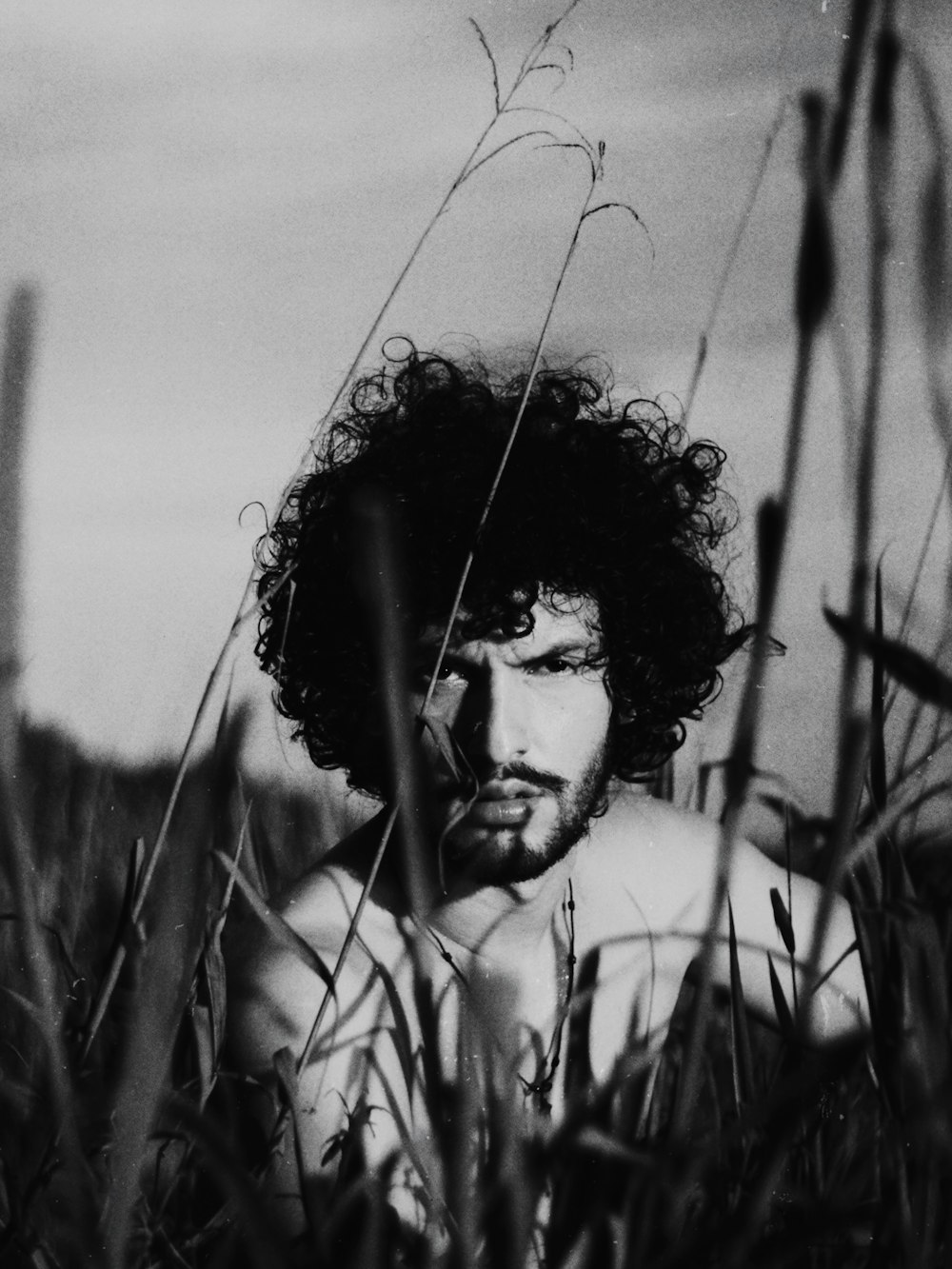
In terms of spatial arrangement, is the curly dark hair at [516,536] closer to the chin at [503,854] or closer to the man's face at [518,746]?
the man's face at [518,746]

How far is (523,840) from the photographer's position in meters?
1.36

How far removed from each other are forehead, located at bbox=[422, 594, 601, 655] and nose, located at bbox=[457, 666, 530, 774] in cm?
4

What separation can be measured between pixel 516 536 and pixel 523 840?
1.19 ft

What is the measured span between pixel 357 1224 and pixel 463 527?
928mm

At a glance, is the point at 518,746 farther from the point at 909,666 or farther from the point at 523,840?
the point at 909,666

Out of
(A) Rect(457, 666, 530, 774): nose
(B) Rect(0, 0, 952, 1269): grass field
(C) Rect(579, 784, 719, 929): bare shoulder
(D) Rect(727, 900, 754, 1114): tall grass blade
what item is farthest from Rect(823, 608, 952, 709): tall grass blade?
(C) Rect(579, 784, 719, 929): bare shoulder

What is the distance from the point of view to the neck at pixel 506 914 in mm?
1500

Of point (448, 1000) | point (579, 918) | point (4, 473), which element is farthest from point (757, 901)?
point (4, 473)

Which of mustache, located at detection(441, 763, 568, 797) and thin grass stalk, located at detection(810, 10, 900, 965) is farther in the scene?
mustache, located at detection(441, 763, 568, 797)

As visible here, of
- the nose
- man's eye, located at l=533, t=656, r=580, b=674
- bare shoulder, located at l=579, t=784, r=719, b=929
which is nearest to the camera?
the nose

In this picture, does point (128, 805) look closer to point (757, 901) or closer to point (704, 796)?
point (704, 796)

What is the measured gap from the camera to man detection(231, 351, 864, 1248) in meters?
1.29

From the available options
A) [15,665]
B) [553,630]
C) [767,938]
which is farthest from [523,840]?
[15,665]

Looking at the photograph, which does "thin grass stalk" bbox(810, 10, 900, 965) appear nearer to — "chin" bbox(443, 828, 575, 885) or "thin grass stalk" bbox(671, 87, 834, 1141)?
"thin grass stalk" bbox(671, 87, 834, 1141)
